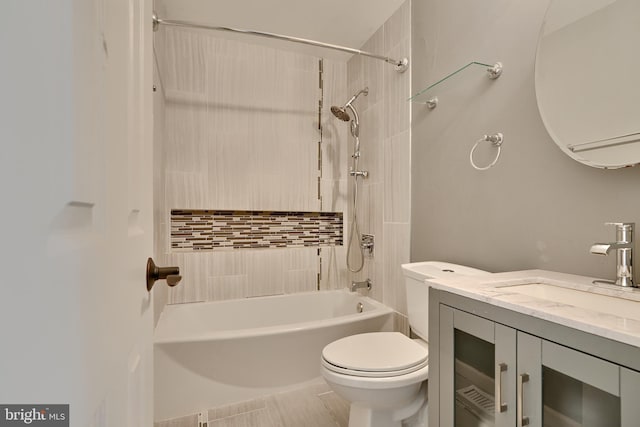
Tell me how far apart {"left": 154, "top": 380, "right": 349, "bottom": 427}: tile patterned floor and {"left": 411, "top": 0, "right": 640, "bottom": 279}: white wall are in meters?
1.02

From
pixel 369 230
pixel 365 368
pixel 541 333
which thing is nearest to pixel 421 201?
pixel 369 230

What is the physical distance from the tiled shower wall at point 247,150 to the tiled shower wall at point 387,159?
38 centimetres

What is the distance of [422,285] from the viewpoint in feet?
4.71

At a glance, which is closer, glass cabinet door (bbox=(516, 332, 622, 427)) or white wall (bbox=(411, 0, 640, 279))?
glass cabinet door (bbox=(516, 332, 622, 427))

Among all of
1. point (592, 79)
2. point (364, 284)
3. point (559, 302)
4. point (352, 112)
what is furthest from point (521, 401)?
point (352, 112)

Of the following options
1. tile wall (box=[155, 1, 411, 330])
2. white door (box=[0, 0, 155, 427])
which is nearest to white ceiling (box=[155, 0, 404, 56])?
tile wall (box=[155, 1, 411, 330])

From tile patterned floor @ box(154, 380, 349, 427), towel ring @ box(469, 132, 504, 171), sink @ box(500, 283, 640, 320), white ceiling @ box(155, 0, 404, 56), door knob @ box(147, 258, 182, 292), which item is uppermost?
white ceiling @ box(155, 0, 404, 56)

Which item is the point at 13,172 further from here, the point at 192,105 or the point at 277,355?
the point at 192,105

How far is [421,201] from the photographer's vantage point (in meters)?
1.83

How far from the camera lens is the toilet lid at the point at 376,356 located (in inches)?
49.1

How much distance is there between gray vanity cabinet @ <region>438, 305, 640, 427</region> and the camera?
583 mm

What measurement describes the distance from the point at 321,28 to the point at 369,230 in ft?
5.00

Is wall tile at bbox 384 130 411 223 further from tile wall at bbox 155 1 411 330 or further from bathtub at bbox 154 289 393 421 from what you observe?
bathtub at bbox 154 289 393 421

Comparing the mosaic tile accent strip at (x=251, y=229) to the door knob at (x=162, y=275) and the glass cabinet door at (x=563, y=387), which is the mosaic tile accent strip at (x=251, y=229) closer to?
the door knob at (x=162, y=275)
